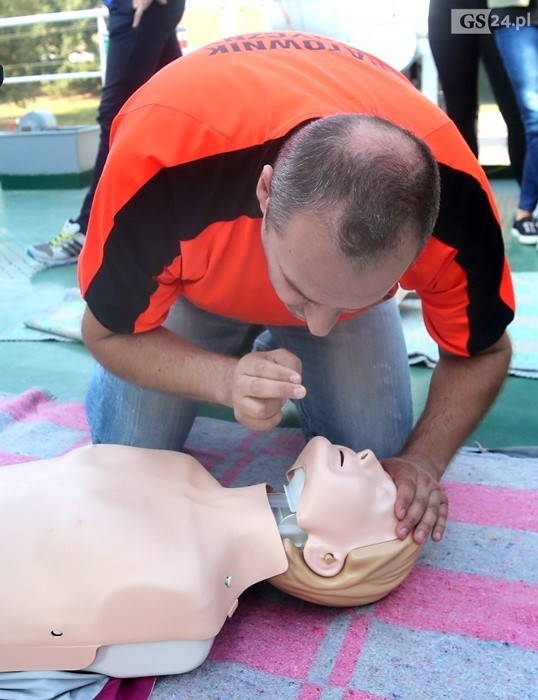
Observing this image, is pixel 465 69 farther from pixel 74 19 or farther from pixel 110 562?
Answer: pixel 74 19

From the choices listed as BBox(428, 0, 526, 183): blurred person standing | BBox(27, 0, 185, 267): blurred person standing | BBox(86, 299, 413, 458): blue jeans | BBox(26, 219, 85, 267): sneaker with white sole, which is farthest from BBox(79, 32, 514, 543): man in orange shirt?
BBox(26, 219, 85, 267): sneaker with white sole

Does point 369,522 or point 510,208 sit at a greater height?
point 369,522

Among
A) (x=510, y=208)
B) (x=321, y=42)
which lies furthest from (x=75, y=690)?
(x=510, y=208)

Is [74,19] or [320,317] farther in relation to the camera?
[74,19]

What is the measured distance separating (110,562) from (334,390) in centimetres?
57

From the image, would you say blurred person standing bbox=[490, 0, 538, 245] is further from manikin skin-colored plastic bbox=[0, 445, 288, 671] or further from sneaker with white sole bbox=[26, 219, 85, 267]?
manikin skin-colored plastic bbox=[0, 445, 288, 671]

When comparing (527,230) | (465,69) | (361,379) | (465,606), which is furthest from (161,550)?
(527,230)

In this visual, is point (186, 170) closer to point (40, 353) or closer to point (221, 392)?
point (221, 392)

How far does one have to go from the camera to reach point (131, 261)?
1.06 metres

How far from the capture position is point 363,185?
2.73ft

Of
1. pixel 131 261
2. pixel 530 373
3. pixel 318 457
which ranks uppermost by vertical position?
pixel 131 261

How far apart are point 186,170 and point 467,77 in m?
1.77

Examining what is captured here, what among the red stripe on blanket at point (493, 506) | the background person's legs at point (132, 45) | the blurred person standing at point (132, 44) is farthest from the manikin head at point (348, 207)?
the blurred person standing at point (132, 44)

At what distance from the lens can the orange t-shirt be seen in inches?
40.6
